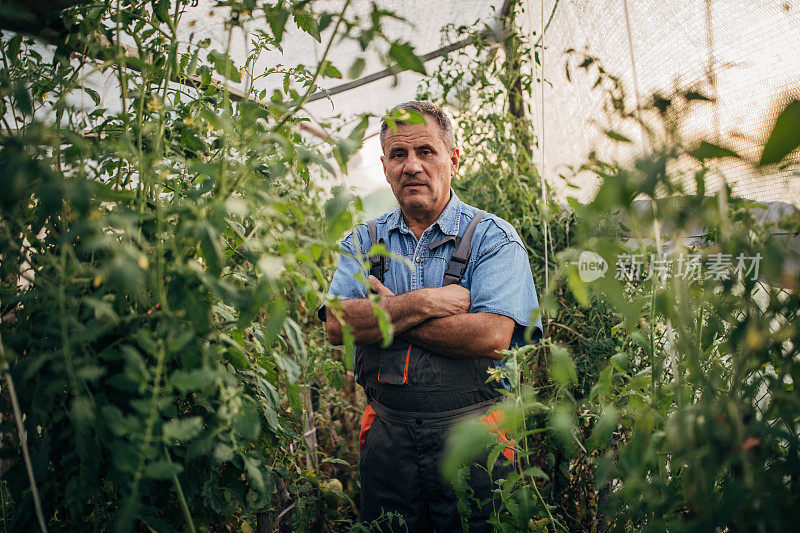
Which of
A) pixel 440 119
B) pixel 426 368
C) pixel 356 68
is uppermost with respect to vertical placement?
pixel 440 119

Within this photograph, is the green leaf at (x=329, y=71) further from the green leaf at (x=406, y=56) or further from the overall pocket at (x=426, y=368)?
the overall pocket at (x=426, y=368)

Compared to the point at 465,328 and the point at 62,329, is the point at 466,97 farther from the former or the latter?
the point at 62,329

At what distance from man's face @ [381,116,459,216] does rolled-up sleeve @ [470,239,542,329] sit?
1.10 feet

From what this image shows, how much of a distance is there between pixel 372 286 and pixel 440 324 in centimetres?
44

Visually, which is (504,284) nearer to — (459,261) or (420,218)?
(459,261)

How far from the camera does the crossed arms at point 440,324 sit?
59.7 inches

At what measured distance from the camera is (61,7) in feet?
3.10

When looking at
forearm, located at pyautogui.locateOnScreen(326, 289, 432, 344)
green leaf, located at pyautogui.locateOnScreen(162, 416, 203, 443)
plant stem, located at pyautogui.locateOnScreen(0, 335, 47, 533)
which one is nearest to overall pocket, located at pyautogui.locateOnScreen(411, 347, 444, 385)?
forearm, located at pyautogui.locateOnScreen(326, 289, 432, 344)

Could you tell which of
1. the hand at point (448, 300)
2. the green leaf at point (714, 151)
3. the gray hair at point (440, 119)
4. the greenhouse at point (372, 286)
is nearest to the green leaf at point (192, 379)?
the greenhouse at point (372, 286)

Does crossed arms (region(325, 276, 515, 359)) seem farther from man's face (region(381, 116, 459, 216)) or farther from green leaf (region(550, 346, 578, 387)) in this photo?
green leaf (region(550, 346, 578, 387))

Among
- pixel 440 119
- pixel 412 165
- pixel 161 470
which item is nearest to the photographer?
pixel 161 470

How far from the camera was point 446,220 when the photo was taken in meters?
1.83

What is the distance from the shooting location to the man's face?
6.02 ft

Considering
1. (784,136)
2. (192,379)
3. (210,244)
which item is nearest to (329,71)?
(210,244)
